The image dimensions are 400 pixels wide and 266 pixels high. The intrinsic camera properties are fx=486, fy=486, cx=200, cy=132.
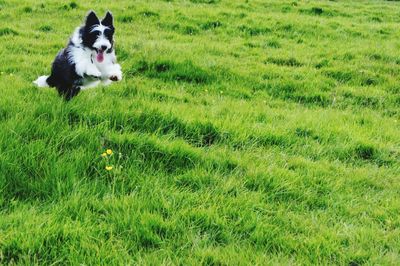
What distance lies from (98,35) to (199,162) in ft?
6.10

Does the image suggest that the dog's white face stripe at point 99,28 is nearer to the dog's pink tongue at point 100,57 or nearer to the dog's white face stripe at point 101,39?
the dog's white face stripe at point 101,39

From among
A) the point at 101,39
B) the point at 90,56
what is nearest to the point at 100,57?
the point at 90,56

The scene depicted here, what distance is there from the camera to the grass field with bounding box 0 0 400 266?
394cm

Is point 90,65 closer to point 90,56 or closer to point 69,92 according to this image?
point 90,56

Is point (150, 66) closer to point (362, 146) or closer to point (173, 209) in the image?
point (362, 146)

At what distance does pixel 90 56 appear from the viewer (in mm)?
5719

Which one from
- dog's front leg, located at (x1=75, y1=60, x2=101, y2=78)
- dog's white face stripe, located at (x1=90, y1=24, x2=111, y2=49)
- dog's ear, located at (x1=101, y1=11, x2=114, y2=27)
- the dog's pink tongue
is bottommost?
dog's front leg, located at (x1=75, y1=60, x2=101, y2=78)

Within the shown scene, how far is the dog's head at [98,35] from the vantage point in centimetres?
555

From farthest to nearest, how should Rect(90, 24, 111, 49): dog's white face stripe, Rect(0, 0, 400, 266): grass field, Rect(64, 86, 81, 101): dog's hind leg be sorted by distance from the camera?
1. Rect(64, 86, 81, 101): dog's hind leg
2. Rect(90, 24, 111, 49): dog's white face stripe
3. Rect(0, 0, 400, 266): grass field

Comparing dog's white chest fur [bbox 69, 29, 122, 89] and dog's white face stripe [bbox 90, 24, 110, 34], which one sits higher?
dog's white face stripe [bbox 90, 24, 110, 34]

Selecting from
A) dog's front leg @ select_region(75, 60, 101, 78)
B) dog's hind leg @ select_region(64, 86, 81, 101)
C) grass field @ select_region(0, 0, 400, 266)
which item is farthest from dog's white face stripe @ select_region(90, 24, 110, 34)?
grass field @ select_region(0, 0, 400, 266)

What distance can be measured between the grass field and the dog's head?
2.72ft

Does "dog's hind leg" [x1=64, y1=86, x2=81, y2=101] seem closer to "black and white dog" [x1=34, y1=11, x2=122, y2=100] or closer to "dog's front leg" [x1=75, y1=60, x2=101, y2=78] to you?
"black and white dog" [x1=34, y1=11, x2=122, y2=100]

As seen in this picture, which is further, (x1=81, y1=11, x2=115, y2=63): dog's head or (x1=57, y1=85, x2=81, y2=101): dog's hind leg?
(x1=57, y1=85, x2=81, y2=101): dog's hind leg
